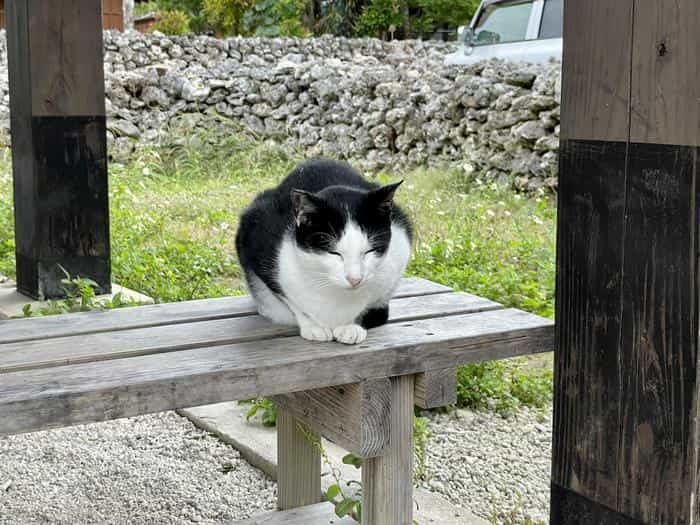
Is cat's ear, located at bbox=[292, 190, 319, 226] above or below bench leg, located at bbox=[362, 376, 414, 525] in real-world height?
above

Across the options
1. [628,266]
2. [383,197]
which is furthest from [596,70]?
[383,197]

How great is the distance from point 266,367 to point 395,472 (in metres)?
0.44

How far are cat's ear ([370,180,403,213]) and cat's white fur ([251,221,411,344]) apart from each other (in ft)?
0.27

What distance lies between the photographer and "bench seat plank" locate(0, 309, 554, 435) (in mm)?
1619

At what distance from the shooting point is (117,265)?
5.00 metres

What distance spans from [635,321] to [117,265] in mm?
3831

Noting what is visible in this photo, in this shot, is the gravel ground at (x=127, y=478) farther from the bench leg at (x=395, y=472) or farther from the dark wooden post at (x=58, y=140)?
the dark wooden post at (x=58, y=140)

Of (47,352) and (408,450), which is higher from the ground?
(47,352)

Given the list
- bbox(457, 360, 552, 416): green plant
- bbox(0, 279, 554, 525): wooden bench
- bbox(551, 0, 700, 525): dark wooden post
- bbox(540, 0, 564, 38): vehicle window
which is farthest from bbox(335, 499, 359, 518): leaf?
bbox(540, 0, 564, 38): vehicle window

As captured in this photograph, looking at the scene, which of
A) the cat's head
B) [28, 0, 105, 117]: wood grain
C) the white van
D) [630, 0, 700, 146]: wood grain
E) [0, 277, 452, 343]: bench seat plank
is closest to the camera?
[630, 0, 700, 146]: wood grain

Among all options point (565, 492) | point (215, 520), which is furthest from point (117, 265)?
point (565, 492)

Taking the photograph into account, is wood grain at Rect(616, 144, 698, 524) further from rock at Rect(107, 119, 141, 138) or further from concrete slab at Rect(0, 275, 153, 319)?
rock at Rect(107, 119, 141, 138)

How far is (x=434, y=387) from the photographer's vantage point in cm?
204

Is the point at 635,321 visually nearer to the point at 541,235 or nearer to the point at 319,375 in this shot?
the point at 319,375
